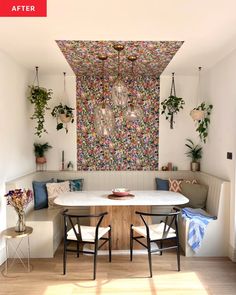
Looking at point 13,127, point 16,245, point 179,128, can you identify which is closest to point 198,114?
point 179,128

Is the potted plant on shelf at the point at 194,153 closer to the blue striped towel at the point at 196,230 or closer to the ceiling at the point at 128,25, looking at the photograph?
the blue striped towel at the point at 196,230

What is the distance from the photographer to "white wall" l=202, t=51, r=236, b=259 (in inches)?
138

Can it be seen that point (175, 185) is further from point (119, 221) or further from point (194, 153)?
point (119, 221)

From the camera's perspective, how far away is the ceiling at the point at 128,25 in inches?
91.0

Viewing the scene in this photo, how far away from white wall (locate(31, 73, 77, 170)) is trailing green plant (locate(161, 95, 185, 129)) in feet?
5.21

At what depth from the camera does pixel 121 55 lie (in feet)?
12.0

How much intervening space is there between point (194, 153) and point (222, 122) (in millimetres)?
1053

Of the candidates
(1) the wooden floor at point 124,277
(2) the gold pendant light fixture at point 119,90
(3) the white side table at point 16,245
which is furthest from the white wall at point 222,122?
(3) the white side table at point 16,245

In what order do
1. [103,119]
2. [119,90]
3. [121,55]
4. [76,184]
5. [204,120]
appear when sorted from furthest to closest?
[76,184]
[204,120]
[121,55]
[103,119]
[119,90]

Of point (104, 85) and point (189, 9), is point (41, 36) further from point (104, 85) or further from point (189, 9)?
point (104, 85)

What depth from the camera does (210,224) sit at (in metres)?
3.54

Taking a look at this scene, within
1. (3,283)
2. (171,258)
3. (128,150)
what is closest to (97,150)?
(128,150)

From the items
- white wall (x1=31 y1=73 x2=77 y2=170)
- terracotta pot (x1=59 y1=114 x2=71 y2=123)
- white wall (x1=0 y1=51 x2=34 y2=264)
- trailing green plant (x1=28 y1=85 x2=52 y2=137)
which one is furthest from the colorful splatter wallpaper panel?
A: white wall (x1=0 y1=51 x2=34 y2=264)

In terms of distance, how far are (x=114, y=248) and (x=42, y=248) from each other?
0.92 meters
